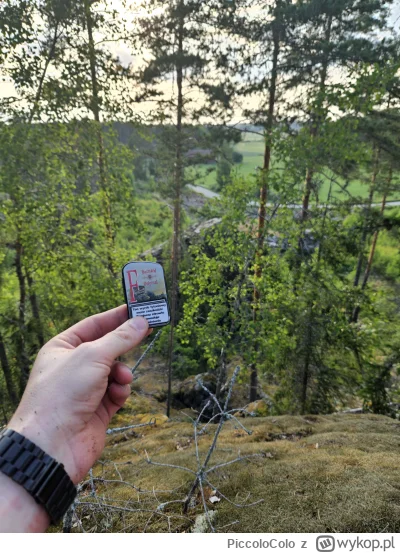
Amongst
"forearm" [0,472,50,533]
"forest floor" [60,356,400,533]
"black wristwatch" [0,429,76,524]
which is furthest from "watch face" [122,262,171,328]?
"forest floor" [60,356,400,533]

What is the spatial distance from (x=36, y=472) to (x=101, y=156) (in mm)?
7894

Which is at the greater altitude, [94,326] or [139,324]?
[139,324]

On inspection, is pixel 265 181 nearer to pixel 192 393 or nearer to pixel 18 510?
pixel 18 510

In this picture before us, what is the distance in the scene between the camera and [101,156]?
8.09m

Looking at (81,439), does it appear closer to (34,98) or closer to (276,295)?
(276,295)

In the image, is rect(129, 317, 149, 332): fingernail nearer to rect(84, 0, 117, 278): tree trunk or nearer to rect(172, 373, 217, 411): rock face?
rect(84, 0, 117, 278): tree trunk

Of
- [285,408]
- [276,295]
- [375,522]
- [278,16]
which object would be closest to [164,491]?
[375,522]

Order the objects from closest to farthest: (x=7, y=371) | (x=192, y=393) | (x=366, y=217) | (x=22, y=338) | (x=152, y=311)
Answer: (x=152, y=311) → (x=7, y=371) → (x=22, y=338) → (x=366, y=217) → (x=192, y=393)

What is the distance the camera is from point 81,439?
200 centimetres

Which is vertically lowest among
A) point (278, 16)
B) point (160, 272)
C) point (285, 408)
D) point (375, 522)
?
point (285, 408)

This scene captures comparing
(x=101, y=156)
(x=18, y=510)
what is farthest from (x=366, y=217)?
(x=18, y=510)

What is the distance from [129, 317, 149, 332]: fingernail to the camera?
7.12ft
